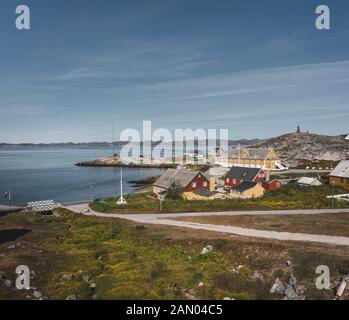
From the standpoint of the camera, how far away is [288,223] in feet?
119

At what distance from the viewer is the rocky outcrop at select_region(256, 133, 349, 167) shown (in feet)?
368

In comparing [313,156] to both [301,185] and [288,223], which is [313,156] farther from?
[288,223]

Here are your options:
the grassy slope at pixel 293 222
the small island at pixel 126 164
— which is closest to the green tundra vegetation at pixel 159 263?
the grassy slope at pixel 293 222

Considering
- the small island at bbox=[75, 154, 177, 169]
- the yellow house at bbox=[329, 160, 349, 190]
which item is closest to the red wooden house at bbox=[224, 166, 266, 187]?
the yellow house at bbox=[329, 160, 349, 190]

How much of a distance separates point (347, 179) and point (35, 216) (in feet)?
161

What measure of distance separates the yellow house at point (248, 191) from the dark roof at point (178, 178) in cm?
681

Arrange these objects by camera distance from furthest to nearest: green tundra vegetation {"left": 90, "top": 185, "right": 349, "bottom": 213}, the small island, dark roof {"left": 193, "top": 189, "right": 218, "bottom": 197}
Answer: the small island, dark roof {"left": 193, "top": 189, "right": 218, "bottom": 197}, green tundra vegetation {"left": 90, "top": 185, "right": 349, "bottom": 213}

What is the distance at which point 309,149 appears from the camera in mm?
118875

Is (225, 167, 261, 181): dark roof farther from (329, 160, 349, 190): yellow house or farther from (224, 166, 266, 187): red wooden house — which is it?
(329, 160, 349, 190): yellow house

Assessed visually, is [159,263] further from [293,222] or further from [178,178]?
[178,178]

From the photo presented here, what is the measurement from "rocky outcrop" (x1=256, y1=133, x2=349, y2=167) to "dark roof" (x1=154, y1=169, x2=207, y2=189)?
5740cm

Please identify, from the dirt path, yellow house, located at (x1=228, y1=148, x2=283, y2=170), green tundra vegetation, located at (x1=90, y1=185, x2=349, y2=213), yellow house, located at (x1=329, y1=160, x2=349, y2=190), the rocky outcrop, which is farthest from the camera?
the rocky outcrop
